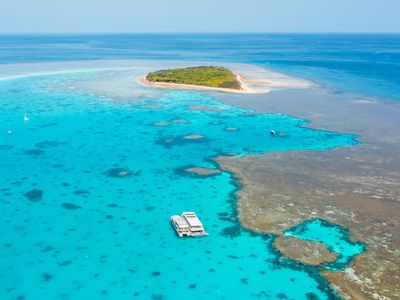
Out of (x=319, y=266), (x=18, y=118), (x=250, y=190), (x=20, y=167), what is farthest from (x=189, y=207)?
(x=18, y=118)

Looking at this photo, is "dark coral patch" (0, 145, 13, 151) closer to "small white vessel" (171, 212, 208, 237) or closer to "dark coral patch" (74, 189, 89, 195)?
"dark coral patch" (74, 189, 89, 195)

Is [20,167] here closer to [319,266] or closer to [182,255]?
[182,255]

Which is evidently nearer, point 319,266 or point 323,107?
point 319,266

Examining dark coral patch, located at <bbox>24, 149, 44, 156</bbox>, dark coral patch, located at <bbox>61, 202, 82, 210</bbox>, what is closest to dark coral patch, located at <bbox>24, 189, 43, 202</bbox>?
dark coral patch, located at <bbox>61, 202, 82, 210</bbox>

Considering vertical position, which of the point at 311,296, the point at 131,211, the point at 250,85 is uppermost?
the point at 250,85

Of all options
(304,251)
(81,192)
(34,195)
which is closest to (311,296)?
(304,251)

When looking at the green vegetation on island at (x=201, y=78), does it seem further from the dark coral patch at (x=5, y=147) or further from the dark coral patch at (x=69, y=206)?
the dark coral patch at (x=69, y=206)

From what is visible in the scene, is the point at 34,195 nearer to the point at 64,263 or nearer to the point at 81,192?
the point at 81,192

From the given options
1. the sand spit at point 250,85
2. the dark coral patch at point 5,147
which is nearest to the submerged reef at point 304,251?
the dark coral patch at point 5,147
